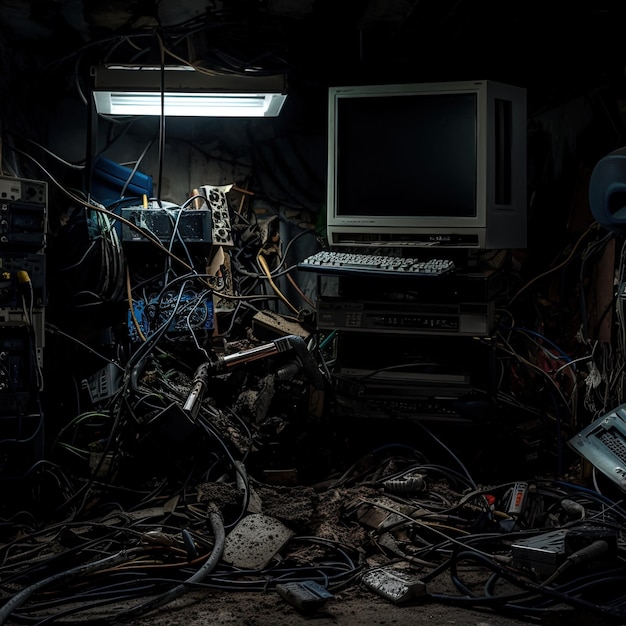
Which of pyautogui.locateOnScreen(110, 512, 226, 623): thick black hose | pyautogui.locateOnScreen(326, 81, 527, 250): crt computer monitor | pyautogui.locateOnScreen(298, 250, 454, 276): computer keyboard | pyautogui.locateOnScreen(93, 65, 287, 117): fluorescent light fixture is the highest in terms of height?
pyautogui.locateOnScreen(93, 65, 287, 117): fluorescent light fixture

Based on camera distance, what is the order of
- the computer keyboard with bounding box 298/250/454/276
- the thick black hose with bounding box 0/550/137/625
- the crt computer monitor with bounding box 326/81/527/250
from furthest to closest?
the crt computer monitor with bounding box 326/81/527/250 < the computer keyboard with bounding box 298/250/454/276 < the thick black hose with bounding box 0/550/137/625

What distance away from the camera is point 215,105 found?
→ 13.7 ft

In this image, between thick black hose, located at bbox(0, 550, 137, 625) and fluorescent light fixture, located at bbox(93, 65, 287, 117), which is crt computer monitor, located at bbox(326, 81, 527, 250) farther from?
thick black hose, located at bbox(0, 550, 137, 625)

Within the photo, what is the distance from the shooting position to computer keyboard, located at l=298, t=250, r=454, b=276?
140 inches

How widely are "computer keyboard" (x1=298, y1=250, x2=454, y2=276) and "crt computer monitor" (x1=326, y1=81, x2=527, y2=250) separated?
17 centimetres

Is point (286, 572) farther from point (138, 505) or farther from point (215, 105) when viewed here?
point (215, 105)

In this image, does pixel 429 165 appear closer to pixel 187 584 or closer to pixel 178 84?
pixel 178 84

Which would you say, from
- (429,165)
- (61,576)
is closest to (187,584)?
(61,576)

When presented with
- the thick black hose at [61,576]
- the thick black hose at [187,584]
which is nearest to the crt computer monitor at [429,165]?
the thick black hose at [187,584]

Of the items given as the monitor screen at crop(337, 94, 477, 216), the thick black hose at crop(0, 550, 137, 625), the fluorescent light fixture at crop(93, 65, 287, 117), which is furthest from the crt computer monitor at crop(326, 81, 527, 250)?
the thick black hose at crop(0, 550, 137, 625)

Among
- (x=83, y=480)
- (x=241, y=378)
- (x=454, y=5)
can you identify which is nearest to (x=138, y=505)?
(x=83, y=480)

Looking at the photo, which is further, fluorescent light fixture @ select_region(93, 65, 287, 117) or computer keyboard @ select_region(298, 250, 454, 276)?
fluorescent light fixture @ select_region(93, 65, 287, 117)

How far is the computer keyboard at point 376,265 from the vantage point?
11.7 ft

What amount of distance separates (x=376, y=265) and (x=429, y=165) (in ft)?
2.15
